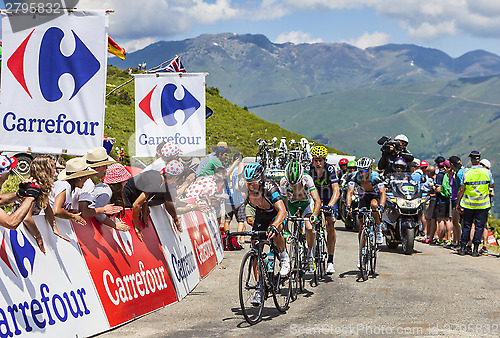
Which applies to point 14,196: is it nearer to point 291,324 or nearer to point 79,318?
point 79,318

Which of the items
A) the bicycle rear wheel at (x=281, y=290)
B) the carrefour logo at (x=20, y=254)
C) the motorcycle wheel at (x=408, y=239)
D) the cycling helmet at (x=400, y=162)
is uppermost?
the cycling helmet at (x=400, y=162)

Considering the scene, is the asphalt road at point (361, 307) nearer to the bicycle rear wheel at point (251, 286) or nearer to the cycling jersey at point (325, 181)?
the bicycle rear wheel at point (251, 286)

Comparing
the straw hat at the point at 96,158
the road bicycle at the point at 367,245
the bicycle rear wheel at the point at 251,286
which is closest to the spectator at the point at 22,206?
the straw hat at the point at 96,158

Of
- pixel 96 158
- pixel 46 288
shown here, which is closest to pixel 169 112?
pixel 96 158

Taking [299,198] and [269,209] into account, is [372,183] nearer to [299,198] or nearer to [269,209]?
[299,198]

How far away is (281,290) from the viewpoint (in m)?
8.70

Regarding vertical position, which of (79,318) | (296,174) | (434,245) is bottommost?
(434,245)

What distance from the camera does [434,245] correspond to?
16.6m

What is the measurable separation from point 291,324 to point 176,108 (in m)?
9.91

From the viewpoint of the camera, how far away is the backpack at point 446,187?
16.1 meters

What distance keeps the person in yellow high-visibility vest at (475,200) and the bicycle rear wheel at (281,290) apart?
7265 millimetres

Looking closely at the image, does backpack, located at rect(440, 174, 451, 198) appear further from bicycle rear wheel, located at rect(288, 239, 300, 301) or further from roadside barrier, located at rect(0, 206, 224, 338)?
roadside barrier, located at rect(0, 206, 224, 338)

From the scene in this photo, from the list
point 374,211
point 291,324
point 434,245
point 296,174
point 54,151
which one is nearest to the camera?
point 291,324

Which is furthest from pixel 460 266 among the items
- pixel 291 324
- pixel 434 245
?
pixel 291 324
